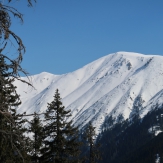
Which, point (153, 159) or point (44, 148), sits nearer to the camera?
point (44, 148)

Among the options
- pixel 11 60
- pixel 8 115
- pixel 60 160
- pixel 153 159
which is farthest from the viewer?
pixel 153 159

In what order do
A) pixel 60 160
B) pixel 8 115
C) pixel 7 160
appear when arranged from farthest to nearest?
pixel 60 160 < pixel 7 160 < pixel 8 115

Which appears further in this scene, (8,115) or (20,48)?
(20,48)

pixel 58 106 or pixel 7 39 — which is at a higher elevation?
pixel 58 106

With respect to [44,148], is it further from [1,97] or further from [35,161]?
[1,97]

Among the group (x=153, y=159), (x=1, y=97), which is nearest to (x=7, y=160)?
(x=1, y=97)

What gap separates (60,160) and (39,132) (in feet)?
7.70

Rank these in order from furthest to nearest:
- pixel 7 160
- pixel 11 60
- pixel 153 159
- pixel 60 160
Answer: pixel 153 159, pixel 60 160, pixel 7 160, pixel 11 60

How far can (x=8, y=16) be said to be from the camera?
6863mm

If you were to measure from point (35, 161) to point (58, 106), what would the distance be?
3930mm

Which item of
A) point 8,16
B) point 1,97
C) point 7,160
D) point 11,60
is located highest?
point 8,16

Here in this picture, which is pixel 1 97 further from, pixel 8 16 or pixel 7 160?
pixel 7 160

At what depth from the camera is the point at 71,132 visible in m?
22.9

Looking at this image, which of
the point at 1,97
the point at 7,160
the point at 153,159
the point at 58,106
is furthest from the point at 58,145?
the point at 153,159
